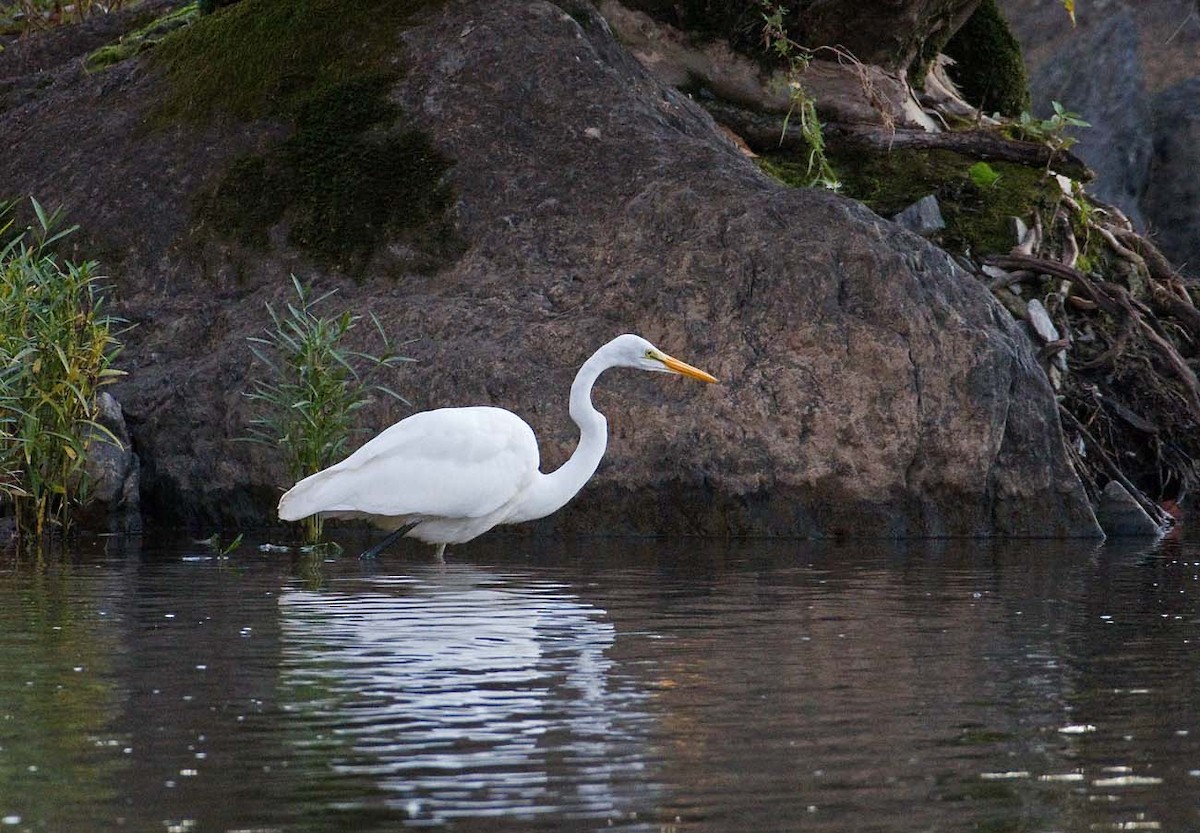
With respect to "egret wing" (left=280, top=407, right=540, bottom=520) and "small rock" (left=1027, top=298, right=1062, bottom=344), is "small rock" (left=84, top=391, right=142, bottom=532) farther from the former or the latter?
"small rock" (left=1027, top=298, right=1062, bottom=344)

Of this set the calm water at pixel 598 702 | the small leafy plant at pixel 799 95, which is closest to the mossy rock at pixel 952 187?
the small leafy plant at pixel 799 95

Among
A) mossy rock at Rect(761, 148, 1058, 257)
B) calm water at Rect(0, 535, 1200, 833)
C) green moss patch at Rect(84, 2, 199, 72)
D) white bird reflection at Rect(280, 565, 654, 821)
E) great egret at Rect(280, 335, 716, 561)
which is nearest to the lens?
calm water at Rect(0, 535, 1200, 833)

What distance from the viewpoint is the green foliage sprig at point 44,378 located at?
33.6 feet

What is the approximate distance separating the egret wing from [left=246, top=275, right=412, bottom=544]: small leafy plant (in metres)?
0.76

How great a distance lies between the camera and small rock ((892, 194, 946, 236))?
48.0 ft

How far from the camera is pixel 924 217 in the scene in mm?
14680

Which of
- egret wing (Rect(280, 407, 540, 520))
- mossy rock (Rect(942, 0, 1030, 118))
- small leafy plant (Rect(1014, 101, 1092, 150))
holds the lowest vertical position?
egret wing (Rect(280, 407, 540, 520))

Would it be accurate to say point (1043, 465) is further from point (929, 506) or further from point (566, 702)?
point (566, 702)

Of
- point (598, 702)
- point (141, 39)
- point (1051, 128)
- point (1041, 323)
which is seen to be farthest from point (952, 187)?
point (598, 702)

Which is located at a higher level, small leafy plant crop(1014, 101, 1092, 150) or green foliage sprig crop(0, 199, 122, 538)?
small leafy plant crop(1014, 101, 1092, 150)

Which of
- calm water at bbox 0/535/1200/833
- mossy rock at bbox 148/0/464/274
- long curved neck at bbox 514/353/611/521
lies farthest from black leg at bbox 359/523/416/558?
mossy rock at bbox 148/0/464/274

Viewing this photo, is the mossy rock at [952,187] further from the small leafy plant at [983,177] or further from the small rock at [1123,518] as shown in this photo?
the small rock at [1123,518]

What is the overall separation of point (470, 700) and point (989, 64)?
13.8m

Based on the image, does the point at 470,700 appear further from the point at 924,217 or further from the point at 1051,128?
the point at 1051,128
